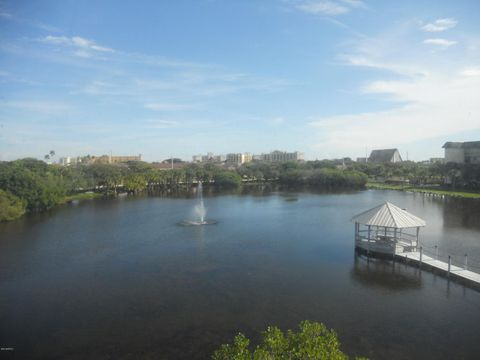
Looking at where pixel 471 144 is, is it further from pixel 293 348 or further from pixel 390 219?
pixel 293 348

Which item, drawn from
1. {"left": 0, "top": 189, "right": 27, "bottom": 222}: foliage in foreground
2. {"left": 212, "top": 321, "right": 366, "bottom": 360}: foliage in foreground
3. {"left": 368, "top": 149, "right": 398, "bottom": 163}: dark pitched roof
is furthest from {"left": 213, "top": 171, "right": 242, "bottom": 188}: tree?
{"left": 212, "top": 321, "right": 366, "bottom": 360}: foliage in foreground

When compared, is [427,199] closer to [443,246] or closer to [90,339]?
[443,246]

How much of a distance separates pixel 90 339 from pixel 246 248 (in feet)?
44.9

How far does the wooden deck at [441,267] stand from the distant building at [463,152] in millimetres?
62933

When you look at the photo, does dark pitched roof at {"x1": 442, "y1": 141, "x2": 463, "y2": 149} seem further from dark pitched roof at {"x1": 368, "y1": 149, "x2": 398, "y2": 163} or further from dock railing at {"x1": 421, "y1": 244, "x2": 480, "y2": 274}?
dock railing at {"x1": 421, "y1": 244, "x2": 480, "y2": 274}

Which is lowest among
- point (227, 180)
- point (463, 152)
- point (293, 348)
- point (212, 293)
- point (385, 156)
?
point (212, 293)

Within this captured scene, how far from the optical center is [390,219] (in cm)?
2184

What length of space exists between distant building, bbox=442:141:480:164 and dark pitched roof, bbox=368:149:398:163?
52207 millimetres

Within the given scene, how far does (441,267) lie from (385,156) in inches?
5093

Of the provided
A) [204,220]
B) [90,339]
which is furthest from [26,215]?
[90,339]

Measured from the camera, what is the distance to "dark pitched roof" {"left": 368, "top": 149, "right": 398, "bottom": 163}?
13700 cm

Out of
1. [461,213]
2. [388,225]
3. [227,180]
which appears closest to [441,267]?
[388,225]

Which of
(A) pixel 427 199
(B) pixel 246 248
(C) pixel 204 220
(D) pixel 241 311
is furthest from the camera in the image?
(A) pixel 427 199

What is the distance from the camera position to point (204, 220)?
1473 inches
